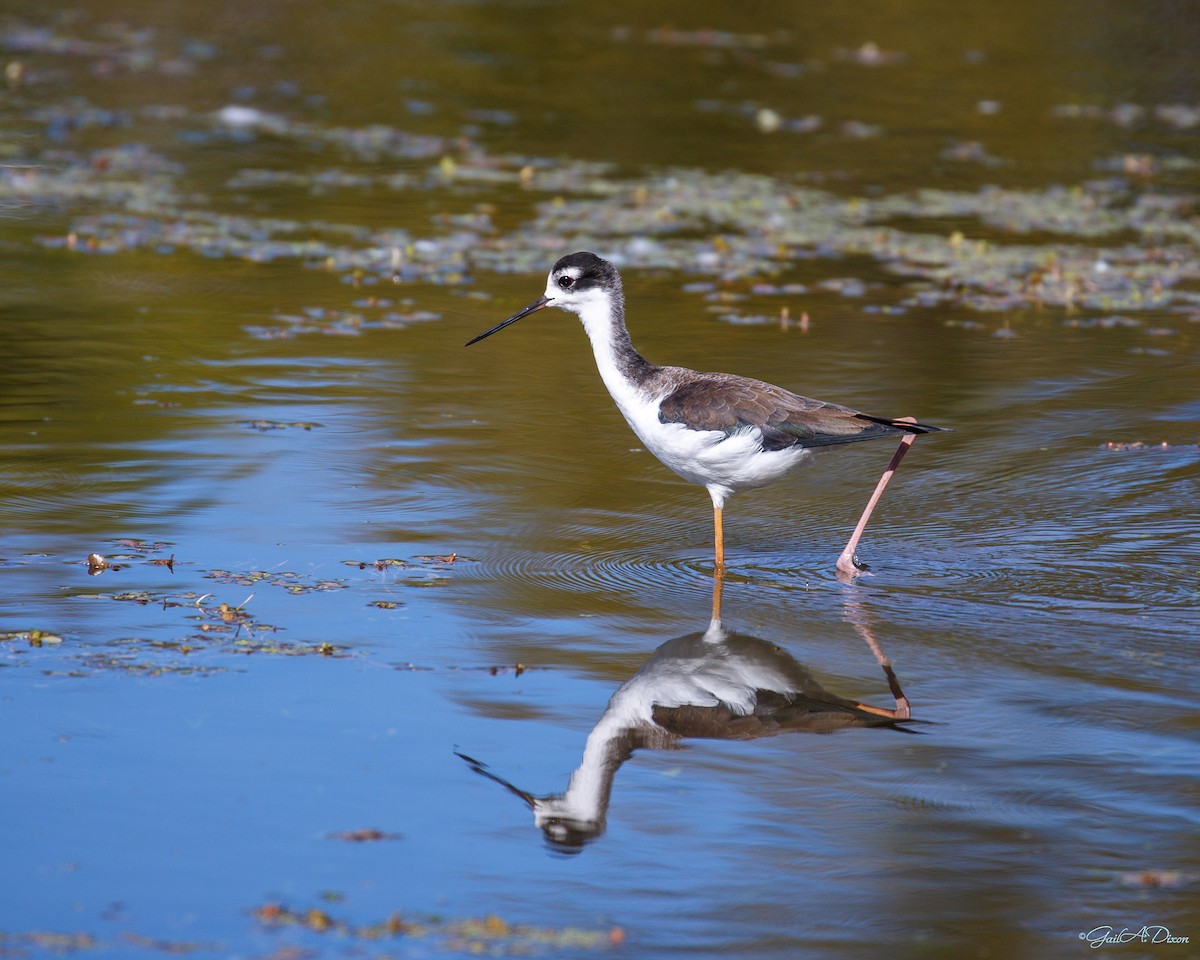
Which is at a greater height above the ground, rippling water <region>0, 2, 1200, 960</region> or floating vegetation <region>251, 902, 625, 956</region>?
rippling water <region>0, 2, 1200, 960</region>

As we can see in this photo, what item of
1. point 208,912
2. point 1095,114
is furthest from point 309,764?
point 1095,114

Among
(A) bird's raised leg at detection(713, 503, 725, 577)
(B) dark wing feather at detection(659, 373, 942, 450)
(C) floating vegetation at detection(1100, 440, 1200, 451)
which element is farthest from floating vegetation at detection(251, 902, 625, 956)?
(C) floating vegetation at detection(1100, 440, 1200, 451)

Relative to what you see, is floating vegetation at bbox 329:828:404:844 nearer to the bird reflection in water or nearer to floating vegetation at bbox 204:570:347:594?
the bird reflection in water

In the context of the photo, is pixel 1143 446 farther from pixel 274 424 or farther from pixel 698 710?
pixel 274 424

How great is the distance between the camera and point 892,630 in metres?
6.47

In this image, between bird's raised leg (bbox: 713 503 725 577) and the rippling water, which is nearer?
the rippling water

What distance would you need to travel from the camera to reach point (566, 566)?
7.16m

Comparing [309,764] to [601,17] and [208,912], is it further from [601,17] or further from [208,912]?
A: [601,17]

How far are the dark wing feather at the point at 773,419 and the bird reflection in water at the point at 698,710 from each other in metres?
0.97

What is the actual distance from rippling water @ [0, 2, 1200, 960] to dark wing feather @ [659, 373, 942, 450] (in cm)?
60

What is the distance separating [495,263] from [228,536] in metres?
5.76

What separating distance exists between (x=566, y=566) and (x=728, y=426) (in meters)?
0.94

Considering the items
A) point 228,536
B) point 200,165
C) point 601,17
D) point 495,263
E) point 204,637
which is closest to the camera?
point 204,637

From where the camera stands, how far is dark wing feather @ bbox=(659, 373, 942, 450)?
702 cm
